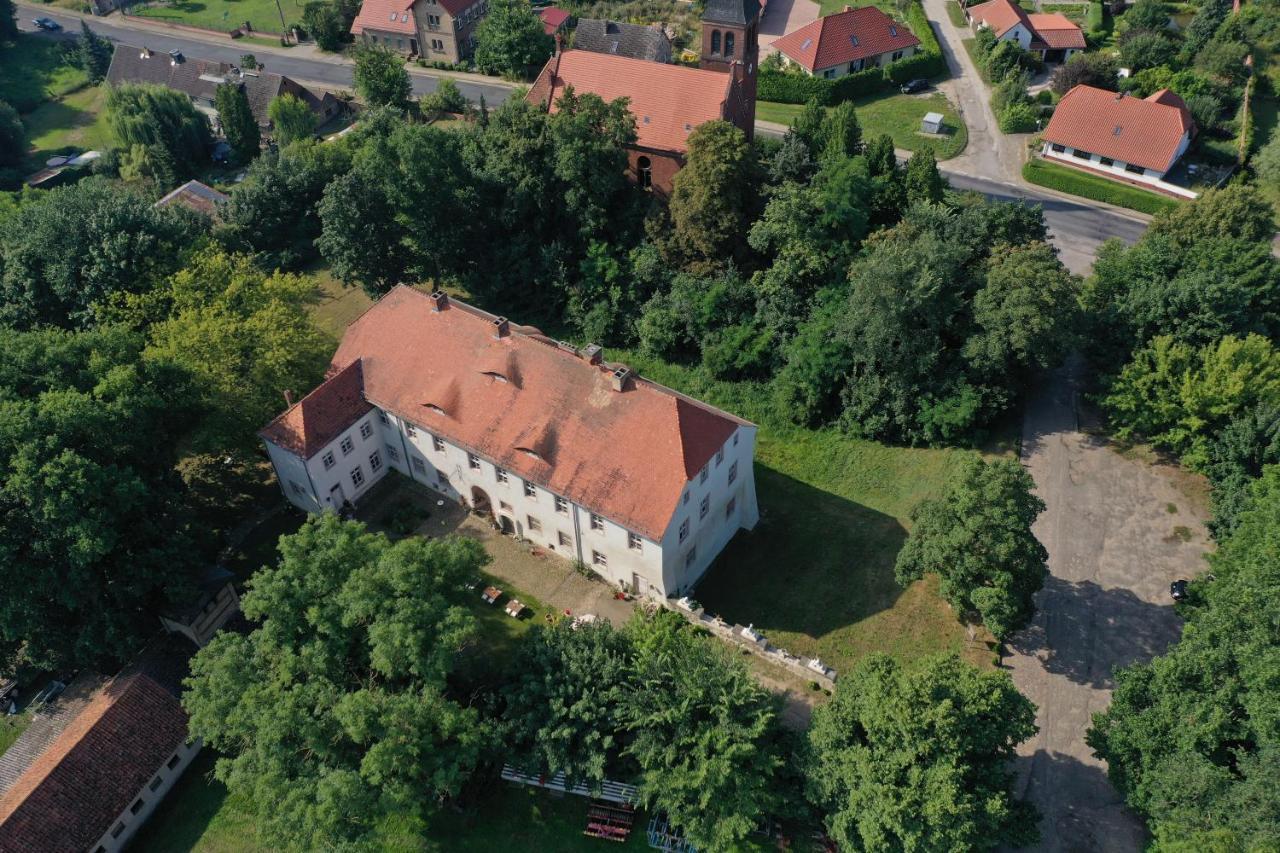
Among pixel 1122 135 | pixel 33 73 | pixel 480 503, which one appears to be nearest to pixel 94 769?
pixel 480 503

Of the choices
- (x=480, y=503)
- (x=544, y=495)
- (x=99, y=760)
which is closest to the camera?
(x=99, y=760)

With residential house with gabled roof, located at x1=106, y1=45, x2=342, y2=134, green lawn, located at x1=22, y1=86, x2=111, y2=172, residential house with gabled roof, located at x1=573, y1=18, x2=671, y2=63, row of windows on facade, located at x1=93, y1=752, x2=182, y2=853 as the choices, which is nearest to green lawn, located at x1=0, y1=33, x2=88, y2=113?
green lawn, located at x1=22, y1=86, x2=111, y2=172

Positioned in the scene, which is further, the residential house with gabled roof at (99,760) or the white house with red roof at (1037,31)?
the white house with red roof at (1037,31)

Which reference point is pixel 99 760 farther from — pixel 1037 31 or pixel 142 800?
pixel 1037 31

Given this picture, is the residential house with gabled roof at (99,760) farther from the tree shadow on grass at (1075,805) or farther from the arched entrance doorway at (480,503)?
the tree shadow on grass at (1075,805)

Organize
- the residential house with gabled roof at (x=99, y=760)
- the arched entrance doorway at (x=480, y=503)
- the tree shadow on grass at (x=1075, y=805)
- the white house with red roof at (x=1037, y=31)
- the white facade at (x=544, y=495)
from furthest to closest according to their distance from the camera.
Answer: the white house with red roof at (x=1037, y=31), the arched entrance doorway at (x=480, y=503), the white facade at (x=544, y=495), the residential house with gabled roof at (x=99, y=760), the tree shadow on grass at (x=1075, y=805)

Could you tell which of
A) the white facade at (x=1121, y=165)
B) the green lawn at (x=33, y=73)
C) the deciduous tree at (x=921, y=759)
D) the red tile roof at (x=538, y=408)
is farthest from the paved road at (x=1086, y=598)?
the green lawn at (x=33, y=73)

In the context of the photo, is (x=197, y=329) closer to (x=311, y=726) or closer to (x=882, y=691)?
(x=311, y=726)
